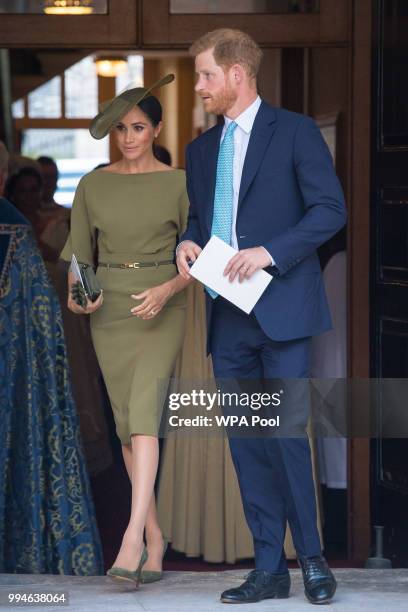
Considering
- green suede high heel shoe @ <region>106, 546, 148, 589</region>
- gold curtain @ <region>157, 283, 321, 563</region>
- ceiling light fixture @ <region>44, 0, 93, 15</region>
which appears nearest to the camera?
green suede high heel shoe @ <region>106, 546, 148, 589</region>

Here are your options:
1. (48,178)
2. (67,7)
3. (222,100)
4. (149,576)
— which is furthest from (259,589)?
(48,178)

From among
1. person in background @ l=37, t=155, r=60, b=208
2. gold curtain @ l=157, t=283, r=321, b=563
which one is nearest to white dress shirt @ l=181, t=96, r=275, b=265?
gold curtain @ l=157, t=283, r=321, b=563

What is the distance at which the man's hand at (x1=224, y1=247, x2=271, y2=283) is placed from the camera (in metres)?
4.23

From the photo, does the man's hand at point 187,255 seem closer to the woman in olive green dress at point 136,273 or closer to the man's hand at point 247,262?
the man's hand at point 247,262

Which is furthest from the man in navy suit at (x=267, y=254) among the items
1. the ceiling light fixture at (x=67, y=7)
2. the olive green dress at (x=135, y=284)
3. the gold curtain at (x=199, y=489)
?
the ceiling light fixture at (x=67, y=7)

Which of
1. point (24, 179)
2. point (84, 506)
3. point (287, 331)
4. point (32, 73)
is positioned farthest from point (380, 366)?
point (32, 73)

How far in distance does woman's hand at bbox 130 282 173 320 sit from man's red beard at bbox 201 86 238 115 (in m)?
0.66

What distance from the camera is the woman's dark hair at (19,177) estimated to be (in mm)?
7801

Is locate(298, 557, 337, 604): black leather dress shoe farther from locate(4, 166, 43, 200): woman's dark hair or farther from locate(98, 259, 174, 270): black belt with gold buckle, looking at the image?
locate(4, 166, 43, 200): woman's dark hair

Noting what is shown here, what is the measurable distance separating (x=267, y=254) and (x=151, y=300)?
64 cm

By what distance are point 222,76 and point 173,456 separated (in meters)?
2.20

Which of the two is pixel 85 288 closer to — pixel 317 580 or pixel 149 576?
pixel 149 576

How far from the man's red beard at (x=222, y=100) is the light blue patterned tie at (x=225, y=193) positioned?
0.17 ft

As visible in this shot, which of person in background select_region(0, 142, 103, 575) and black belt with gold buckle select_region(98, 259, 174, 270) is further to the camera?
person in background select_region(0, 142, 103, 575)
